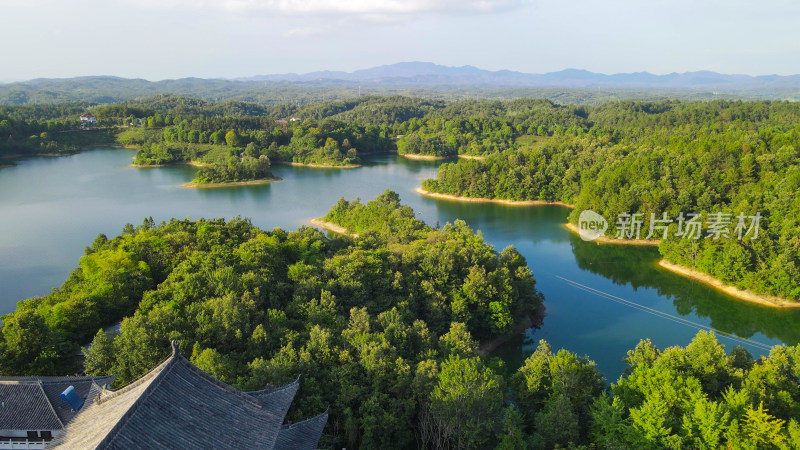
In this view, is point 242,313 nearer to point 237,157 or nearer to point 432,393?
point 432,393

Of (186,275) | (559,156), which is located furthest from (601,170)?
(186,275)

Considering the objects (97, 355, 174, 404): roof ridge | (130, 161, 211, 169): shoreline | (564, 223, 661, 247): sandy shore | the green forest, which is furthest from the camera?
(130, 161, 211, 169): shoreline

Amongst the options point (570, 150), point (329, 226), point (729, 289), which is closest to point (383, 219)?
point (329, 226)

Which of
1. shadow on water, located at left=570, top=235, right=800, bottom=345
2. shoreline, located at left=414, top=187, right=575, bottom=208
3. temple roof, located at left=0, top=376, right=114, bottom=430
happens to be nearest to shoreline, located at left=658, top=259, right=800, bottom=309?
shadow on water, located at left=570, top=235, right=800, bottom=345

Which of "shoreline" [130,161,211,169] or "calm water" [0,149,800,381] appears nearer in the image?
"calm water" [0,149,800,381]

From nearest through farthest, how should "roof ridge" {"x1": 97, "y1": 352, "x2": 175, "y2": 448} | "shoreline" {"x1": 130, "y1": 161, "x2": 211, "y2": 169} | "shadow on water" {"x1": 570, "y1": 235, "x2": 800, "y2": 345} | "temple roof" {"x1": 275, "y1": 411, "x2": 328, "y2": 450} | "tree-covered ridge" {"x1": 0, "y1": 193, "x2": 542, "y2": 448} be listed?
"roof ridge" {"x1": 97, "y1": 352, "x2": 175, "y2": 448}, "temple roof" {"x1": 275, "y1": 411, "x2": 328, "y2": 450}, "tree-covered ridge" {"x1": 0, "y1": 193, "x2": 542, "y2": 448}, "shadow on water" {"x1": 570, "y1": 235, "x2": 800, "y2": 345}, "shoreline" {"x1": 130, "y1": 161, "x2": 211, "y2": 169}

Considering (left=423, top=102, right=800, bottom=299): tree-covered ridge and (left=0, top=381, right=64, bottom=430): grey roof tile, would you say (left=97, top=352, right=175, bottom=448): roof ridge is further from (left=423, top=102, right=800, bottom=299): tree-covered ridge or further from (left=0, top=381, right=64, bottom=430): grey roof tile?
(left=423, top=102, right=800, bottom=299): tree-covered ridge
